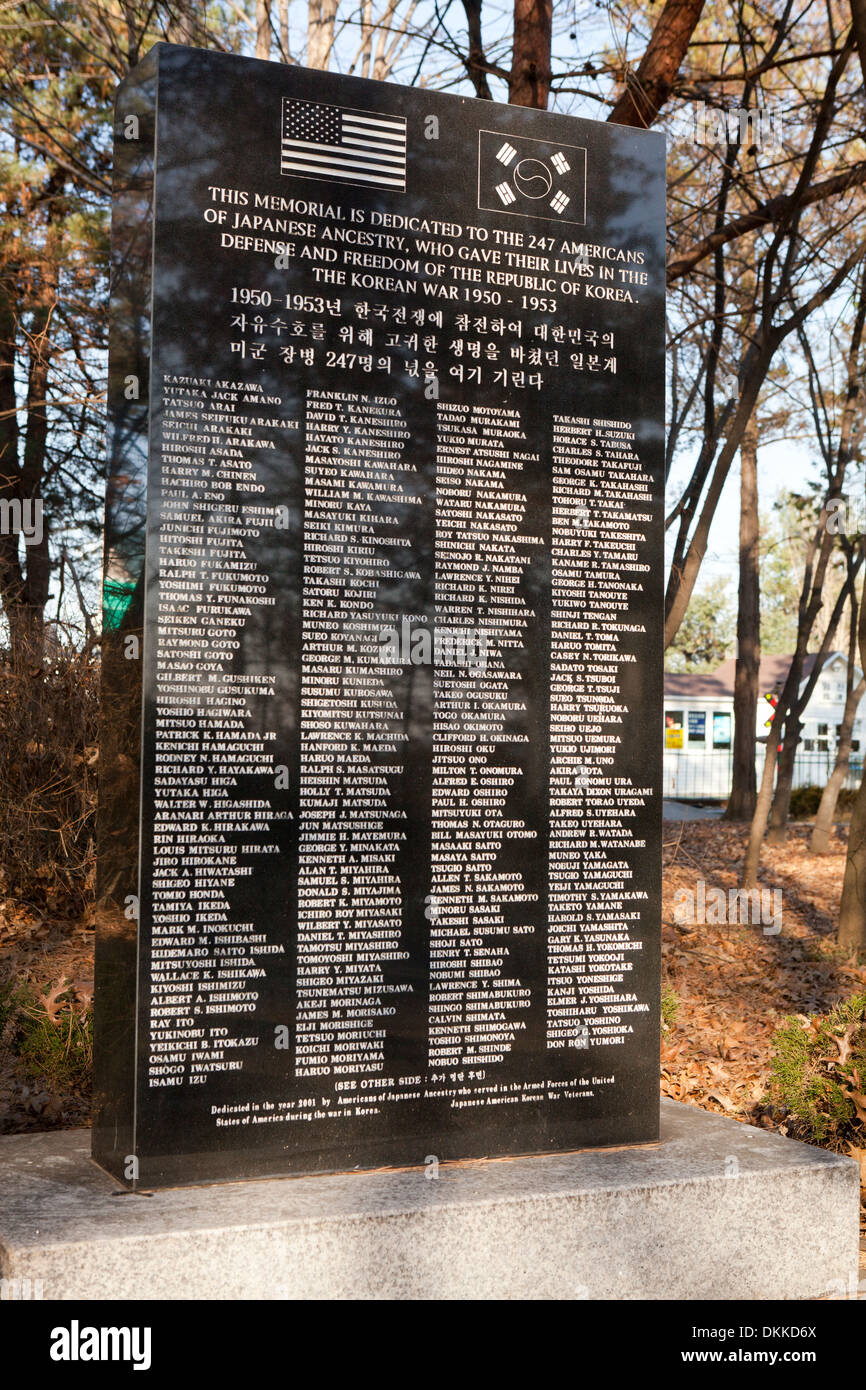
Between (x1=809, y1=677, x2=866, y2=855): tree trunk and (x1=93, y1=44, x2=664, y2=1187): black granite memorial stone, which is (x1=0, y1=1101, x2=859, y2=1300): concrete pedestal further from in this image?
(x1=809, y1=677, x2=866, y2=855): tree trunk

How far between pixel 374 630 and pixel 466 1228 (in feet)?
6.47

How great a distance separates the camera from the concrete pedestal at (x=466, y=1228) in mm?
3617

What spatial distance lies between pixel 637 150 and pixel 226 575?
8.10ft

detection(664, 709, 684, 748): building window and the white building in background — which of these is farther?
detection(664, 709, 684, 748): building window

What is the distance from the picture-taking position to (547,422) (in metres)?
4.75

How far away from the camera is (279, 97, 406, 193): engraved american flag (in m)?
4.36

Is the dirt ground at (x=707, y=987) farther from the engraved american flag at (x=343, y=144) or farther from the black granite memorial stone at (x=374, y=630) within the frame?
the engraved american flag at (x=343, y=144)

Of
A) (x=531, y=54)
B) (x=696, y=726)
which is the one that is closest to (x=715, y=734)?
(x=696, y=726)

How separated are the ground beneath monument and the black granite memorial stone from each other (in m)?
1.59

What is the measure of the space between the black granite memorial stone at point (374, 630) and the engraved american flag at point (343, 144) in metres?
0.01

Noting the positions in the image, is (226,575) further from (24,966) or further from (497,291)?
(24,966)

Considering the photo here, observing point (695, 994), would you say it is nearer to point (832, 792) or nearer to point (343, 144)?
point (343, 144)

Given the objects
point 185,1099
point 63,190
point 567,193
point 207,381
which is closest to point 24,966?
point 185,1099

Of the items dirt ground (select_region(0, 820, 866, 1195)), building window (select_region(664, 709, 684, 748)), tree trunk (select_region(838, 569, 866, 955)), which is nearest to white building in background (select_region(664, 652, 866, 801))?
building window (select_region(664, 709, 684, 748))
